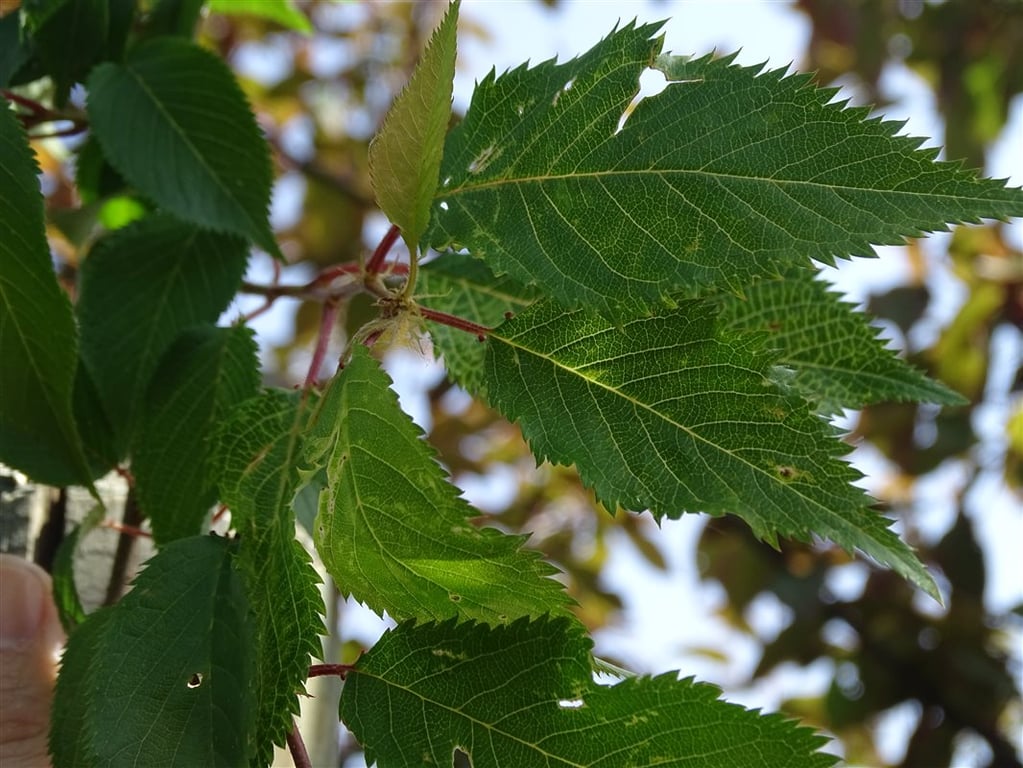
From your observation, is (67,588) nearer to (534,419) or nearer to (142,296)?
(142,296)

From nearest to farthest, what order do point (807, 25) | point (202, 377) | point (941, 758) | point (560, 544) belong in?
point (202, 377) < point (941, 758) < point (560, 544) < point (807, 25)

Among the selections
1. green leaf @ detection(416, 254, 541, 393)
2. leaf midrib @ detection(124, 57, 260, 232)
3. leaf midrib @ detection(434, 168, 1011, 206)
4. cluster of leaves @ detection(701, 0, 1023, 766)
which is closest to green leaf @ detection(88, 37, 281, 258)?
leaf midrib @ detection(124, 57, 260, 232)

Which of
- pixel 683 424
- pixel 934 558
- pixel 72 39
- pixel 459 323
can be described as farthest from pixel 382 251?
pixel 934 558

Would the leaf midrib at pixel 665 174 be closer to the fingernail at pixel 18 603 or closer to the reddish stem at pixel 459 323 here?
the reddish stem at pixel 459 323

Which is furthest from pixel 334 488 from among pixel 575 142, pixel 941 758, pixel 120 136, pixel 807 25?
pixel 807 25

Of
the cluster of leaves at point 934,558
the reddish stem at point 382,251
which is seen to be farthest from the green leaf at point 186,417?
the cluster of leaves at point 934,558

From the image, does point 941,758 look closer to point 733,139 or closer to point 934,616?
point 934,616

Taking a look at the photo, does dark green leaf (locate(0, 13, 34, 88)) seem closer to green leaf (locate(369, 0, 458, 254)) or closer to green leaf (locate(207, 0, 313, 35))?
green leaf (locate(207, 0, 313, 35))
